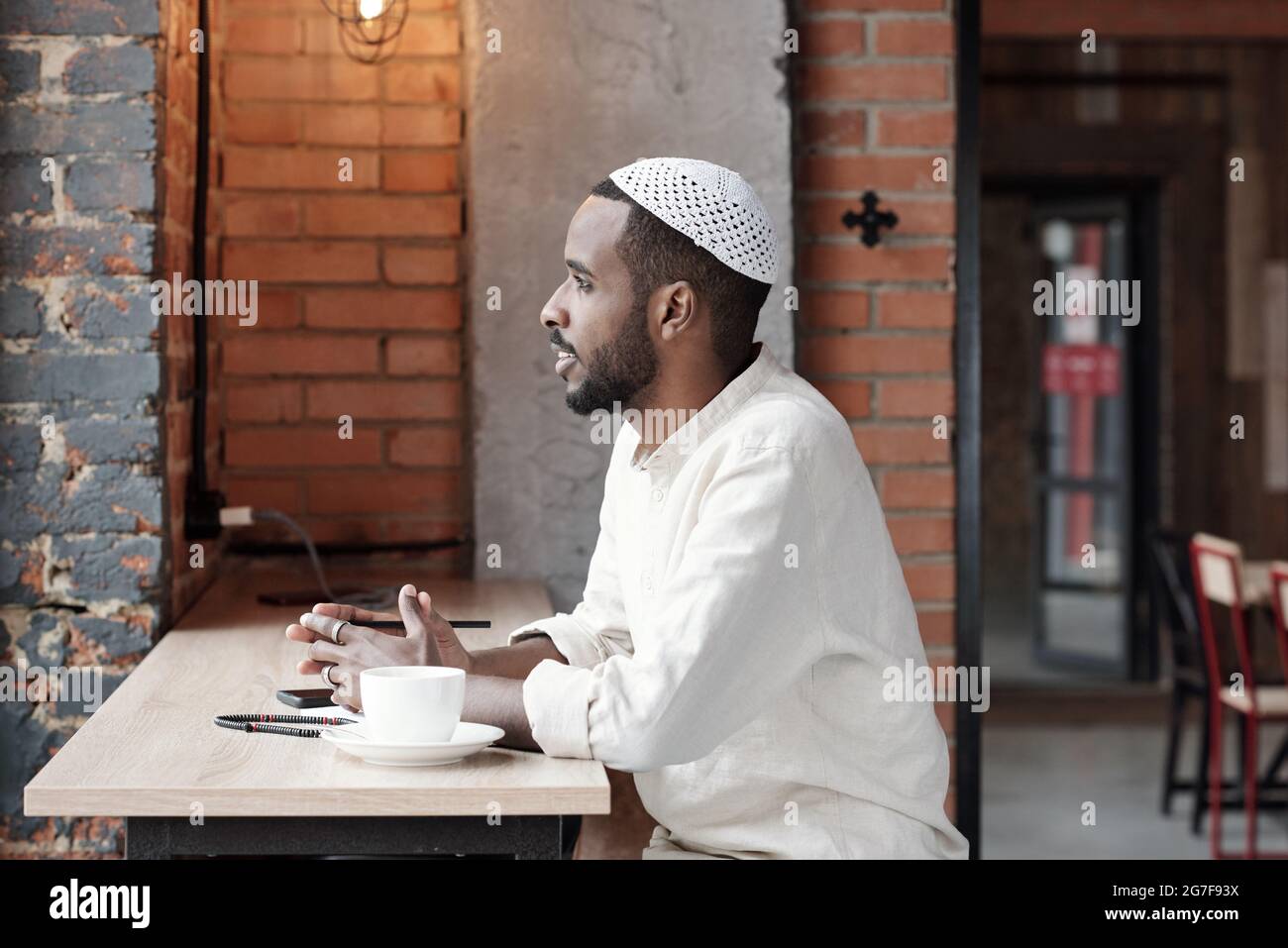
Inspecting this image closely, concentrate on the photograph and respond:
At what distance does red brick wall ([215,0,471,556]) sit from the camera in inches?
111

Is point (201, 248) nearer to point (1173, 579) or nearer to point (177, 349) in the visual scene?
point (177, 349)

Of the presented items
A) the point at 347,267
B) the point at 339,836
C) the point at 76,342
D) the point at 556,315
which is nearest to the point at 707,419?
the point at 556,315

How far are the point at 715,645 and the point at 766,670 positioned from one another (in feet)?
0.26

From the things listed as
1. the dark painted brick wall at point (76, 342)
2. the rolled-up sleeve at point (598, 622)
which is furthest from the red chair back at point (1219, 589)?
the dark painted brick wall at point (76, 342)

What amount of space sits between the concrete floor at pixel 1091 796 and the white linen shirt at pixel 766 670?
2.13 m

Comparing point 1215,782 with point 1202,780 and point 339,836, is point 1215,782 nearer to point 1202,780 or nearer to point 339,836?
point 1202,780

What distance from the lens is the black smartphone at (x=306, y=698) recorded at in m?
1.66

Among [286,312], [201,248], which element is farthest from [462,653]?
[286,312]

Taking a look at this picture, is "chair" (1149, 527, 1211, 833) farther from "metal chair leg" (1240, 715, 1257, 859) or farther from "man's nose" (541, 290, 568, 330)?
"man's nose" (541, 290, 568, 330)

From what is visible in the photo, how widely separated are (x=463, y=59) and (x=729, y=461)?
1469 millimetres

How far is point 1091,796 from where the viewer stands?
4.95 metres

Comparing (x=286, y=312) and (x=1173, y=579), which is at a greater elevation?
(x=286, y=312)
